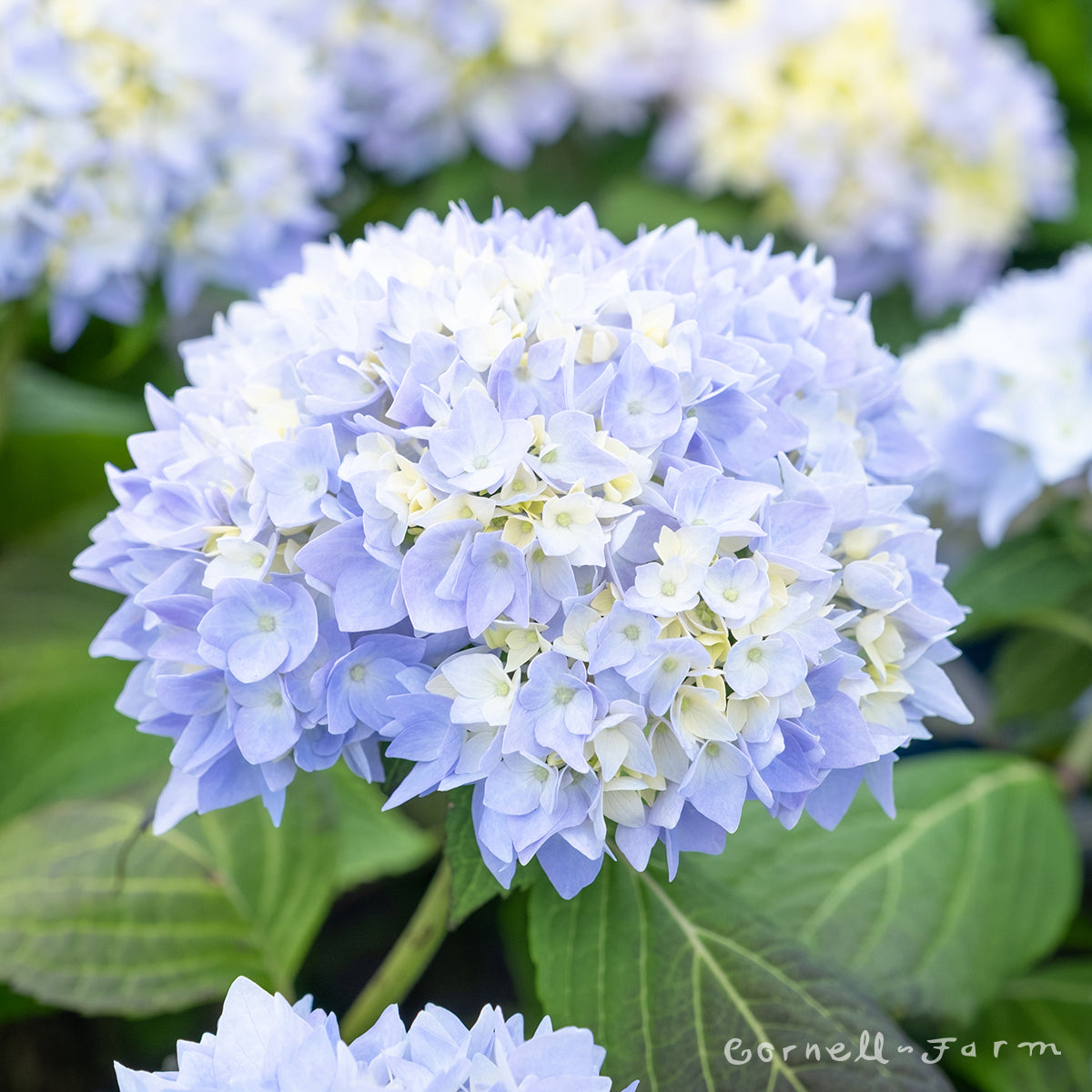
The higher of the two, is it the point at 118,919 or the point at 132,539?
the point at 132,539

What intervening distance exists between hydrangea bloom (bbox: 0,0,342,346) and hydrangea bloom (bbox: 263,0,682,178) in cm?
20

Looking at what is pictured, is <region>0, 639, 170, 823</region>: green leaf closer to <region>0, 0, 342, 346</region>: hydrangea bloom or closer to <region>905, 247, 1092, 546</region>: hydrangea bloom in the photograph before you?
<region>0, 0, 342, 346</region>: hydrangea bloom

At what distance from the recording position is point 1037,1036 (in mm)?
753

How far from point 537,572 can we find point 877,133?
80 centimetres

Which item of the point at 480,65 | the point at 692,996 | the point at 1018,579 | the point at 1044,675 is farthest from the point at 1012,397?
the point at 480,65

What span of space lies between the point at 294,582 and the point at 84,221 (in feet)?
1.48

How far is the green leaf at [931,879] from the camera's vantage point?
2.06 ft

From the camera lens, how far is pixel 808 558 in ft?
1.27

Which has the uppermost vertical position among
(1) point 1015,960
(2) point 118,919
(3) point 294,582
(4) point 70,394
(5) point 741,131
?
(5) point 741,131

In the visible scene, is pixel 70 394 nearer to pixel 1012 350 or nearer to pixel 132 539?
pixel 132 539

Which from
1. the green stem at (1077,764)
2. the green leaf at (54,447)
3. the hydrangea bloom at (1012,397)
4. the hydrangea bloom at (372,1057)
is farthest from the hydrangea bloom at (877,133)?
the hydrangea bloom at (372,1057)

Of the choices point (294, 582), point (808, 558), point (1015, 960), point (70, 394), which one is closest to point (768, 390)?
point (808, 558)

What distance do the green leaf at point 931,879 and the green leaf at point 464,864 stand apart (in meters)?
0.19

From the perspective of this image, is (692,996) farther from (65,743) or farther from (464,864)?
(65,743)
